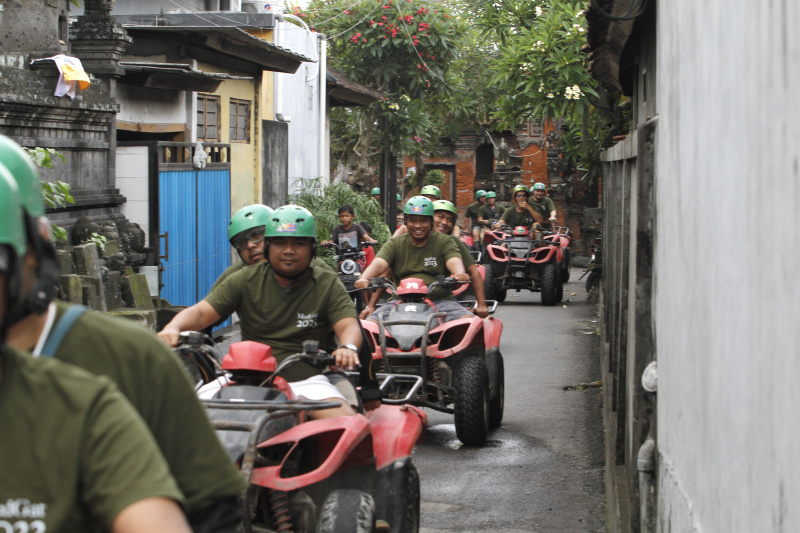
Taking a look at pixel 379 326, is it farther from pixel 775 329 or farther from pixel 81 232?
pixel 775 329

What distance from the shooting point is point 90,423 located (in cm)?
170

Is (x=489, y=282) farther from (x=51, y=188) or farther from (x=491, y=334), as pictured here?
(x=51, y=188)

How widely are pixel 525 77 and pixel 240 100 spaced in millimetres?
4586

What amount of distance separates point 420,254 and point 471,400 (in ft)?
6.27

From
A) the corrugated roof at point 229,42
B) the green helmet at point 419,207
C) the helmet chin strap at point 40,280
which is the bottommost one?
the helmet chin strap at point 40,280

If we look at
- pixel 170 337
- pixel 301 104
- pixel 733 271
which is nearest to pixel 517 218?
pixel 301 104

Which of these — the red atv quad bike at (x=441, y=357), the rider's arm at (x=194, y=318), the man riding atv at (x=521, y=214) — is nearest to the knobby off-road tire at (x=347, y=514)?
the rider's arm at (x=194, y=318)

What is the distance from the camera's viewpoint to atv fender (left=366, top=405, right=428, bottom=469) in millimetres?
5113

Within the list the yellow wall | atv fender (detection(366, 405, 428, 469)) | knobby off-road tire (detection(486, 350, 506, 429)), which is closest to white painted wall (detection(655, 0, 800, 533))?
atv fender (detection(366, 405, 428, 469))

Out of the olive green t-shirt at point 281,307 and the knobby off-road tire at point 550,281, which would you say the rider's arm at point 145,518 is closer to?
the olive green t-shirt at point 281,307

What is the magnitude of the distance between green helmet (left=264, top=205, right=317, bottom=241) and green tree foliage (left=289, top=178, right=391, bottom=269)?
12.3 m

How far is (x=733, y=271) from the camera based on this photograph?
7.64 feet

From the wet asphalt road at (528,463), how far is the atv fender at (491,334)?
0.75 metres

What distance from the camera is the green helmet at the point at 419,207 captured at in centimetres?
938
